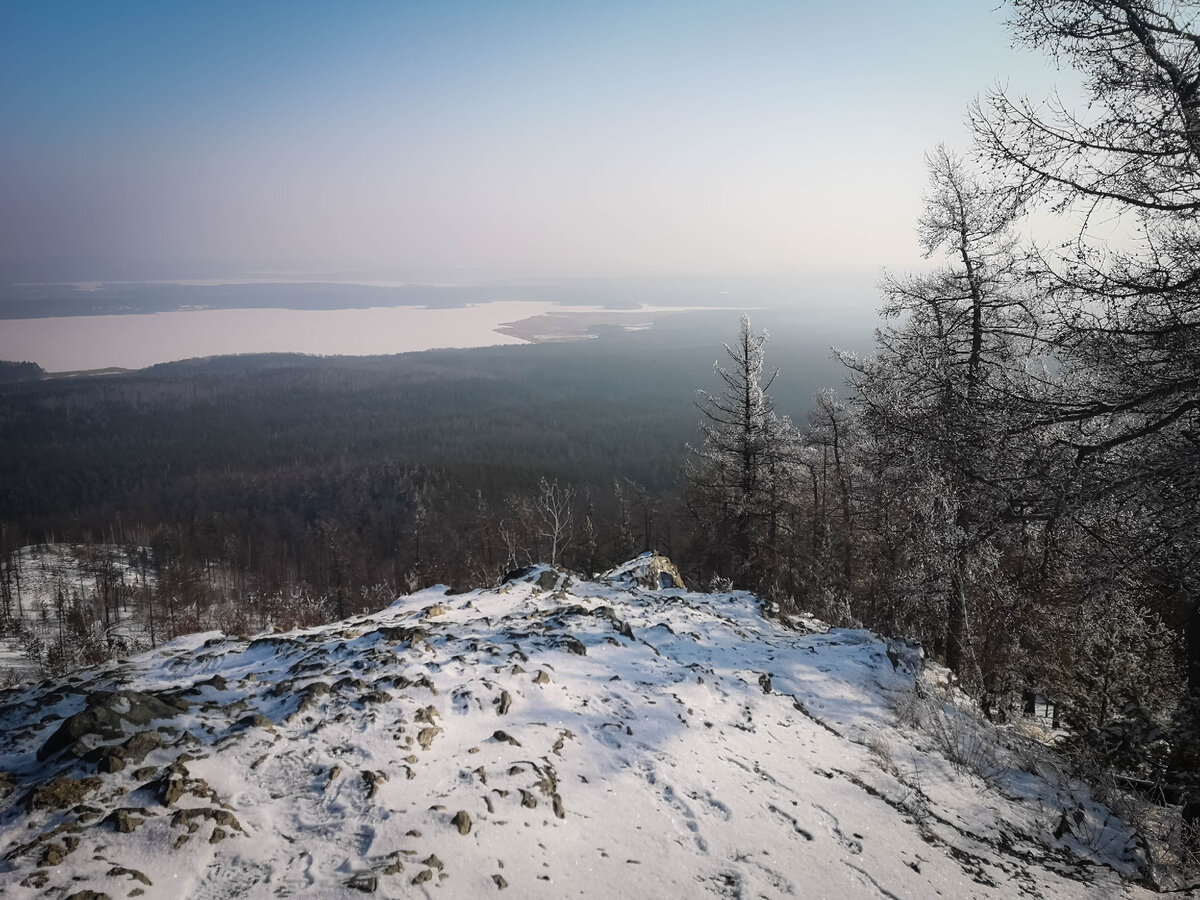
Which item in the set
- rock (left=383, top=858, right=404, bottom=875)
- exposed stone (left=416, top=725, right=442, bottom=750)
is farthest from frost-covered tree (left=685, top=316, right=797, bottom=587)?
rock (left=383, top=858, right=404, bottom=875)

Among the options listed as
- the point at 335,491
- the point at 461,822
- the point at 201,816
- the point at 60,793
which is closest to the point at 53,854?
the point at 60,793

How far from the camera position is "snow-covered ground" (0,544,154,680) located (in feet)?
168

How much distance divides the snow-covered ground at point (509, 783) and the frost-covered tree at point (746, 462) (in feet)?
39.2

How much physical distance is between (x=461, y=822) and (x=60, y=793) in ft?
8.03

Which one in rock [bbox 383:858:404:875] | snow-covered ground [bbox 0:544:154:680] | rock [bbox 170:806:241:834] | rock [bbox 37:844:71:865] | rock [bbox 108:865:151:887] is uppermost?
rock [bbox 37:844:71:865]

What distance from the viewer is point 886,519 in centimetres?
1419

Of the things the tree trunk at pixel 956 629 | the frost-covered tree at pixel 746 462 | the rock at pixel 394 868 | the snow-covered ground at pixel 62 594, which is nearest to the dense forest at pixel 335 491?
the snow-covered ground at pixel 62 594

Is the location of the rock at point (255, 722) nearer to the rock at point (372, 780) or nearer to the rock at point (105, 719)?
the rock at point (105, 719)

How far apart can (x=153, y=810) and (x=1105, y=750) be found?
940cm

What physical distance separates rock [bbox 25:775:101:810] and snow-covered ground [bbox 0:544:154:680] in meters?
49.9

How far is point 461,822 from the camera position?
384 cm

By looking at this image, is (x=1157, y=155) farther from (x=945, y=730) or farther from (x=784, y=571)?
(x=784, y=571)

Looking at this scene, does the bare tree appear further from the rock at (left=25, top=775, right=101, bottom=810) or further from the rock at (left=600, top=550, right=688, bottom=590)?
the rock at (left=25, top=775, right=101, bottom=810)

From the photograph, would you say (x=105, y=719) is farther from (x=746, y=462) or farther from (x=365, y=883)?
(x=746, y=462)
